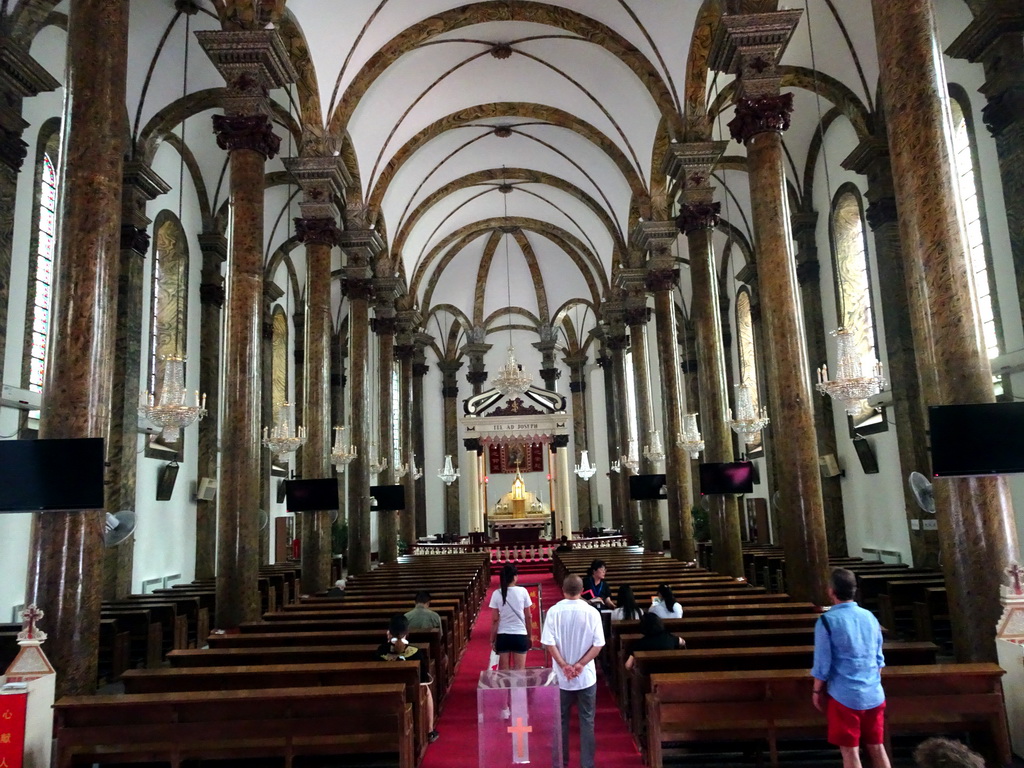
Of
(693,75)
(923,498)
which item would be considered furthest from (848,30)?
(923,498)

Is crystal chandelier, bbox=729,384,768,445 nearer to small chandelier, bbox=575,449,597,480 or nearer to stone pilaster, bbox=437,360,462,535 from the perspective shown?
small chandelier, bbox=575,449,597,480

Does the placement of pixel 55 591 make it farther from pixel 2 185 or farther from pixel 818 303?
pixel 818 303

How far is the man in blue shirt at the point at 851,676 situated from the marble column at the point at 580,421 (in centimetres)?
2612

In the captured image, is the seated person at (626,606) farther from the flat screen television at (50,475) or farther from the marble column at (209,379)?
the marble column at (209,379)

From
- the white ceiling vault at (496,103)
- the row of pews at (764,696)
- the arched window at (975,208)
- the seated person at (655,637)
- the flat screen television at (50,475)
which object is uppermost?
the white ceiling vault at (496,103)

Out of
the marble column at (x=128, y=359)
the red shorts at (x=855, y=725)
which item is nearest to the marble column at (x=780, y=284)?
the red shorts at (x=855, y=725)

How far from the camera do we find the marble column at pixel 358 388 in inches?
613

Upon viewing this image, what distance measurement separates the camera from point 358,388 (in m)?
16.2

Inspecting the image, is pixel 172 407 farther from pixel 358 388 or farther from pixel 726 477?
pixel 726 477

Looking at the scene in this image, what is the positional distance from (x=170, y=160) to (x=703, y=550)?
14.7m

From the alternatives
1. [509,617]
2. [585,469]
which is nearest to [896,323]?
[509,617]

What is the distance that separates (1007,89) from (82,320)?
10.7 meters

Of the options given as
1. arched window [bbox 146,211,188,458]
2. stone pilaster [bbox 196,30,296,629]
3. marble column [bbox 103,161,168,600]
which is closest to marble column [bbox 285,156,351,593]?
marble column [bbox 103,161,168,600]

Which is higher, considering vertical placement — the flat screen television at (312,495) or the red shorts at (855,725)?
the flat screen television at (312,495)
